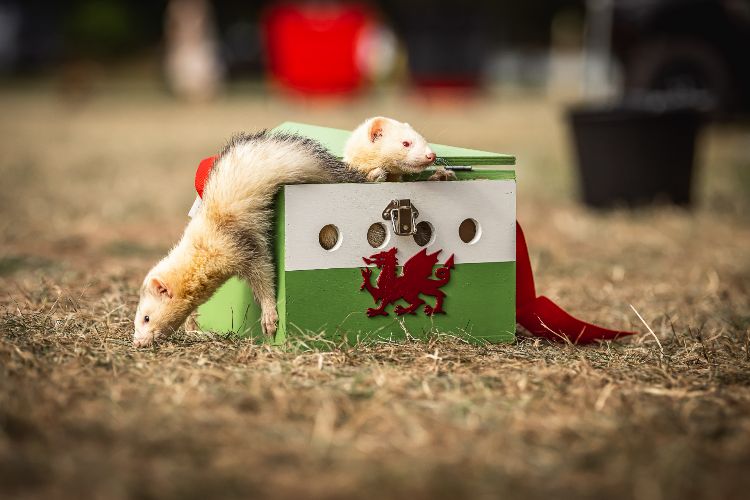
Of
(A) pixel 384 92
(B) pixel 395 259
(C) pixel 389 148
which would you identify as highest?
(A) pixel 384 92

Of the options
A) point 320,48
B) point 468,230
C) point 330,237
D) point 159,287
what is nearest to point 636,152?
point 468,230

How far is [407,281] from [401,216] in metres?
0.26

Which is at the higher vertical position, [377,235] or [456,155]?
[456,155]

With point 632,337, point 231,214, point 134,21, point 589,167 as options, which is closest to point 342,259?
point 231,214

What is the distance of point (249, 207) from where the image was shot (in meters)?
3.60

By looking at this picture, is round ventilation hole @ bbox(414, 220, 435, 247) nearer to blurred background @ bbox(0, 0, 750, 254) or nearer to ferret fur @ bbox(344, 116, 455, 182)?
ferret fur @ bbox(344, 116, 455, 182)

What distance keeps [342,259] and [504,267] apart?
0.70 m

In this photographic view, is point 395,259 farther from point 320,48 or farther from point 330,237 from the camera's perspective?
point 320,48

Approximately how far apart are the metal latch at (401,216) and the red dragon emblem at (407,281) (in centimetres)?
9

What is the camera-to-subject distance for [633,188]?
26.1 feet

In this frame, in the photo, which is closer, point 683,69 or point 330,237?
point 330,237

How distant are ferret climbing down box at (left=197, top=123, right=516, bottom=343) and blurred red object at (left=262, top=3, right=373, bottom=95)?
18.4 metres

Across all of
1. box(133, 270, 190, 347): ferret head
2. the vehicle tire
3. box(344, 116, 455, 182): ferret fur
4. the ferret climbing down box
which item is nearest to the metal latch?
the ferret climbing down box

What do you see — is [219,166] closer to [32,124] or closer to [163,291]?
[163,291]
